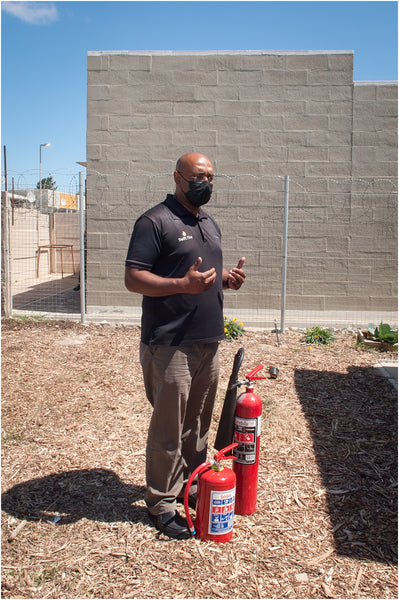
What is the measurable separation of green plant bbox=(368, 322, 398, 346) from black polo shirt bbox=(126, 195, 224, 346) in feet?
16.7

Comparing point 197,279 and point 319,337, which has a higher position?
point 197,279

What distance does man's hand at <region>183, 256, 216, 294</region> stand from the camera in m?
2.82

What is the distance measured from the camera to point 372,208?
30.7 ft

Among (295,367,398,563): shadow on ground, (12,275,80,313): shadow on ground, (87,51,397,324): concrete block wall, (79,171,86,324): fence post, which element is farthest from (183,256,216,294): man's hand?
(12,275,80,313): shadow on ground

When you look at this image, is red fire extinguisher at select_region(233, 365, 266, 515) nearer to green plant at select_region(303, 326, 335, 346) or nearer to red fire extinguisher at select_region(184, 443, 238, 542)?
red fire extinguisher at select_region(184, 443, 238, 542)

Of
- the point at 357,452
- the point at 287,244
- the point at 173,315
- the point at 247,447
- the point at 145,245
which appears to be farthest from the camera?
the point at 287,244

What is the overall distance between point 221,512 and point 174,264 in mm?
1461

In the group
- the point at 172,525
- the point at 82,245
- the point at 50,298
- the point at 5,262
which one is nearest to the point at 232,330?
the point at 82,245

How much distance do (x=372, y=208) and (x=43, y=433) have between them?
6976mm

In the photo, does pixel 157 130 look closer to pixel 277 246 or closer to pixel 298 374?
pixel 277 246

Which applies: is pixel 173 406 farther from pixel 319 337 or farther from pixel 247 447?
pixel 319 337

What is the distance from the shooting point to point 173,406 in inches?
122

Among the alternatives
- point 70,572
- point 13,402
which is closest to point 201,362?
point 70,572

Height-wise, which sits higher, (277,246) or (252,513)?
(277,246)
